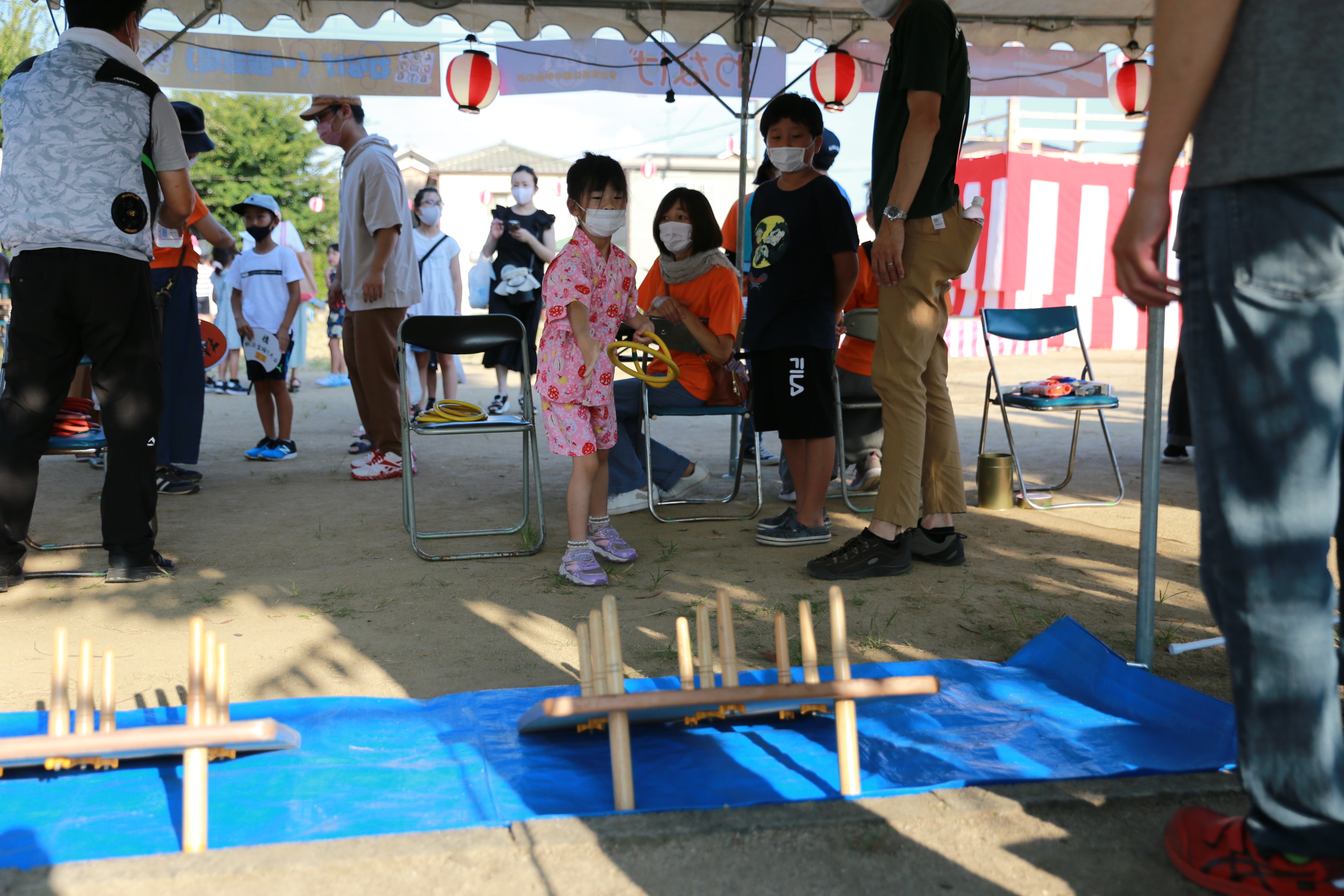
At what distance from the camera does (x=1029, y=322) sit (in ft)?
18.7

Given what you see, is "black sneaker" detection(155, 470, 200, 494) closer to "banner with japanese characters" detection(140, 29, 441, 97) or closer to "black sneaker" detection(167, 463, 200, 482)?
"black sneaker" detection(167, 463, 200, 482)

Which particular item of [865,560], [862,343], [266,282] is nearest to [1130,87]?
[862,343]

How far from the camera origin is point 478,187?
140ft

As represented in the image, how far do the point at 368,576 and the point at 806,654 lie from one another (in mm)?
2213

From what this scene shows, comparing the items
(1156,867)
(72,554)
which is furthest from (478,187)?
(1156,867)

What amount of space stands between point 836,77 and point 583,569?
5.83 metres

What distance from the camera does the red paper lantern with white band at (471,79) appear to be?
25.3ft

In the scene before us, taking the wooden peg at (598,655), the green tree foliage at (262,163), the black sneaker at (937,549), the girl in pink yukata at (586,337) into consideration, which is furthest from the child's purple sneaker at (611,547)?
the green tree foliage at (262,163)

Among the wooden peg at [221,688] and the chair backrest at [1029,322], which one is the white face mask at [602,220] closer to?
the wooden peg at [221,688]

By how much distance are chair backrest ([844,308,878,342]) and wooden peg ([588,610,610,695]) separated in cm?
328

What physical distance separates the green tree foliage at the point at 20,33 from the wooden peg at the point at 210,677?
22906mm

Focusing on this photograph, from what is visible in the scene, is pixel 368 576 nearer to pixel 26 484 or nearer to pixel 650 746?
pixel 26 484

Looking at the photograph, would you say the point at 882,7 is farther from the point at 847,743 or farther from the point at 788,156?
the point at 847,743

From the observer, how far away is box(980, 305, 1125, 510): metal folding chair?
5.19 meters
